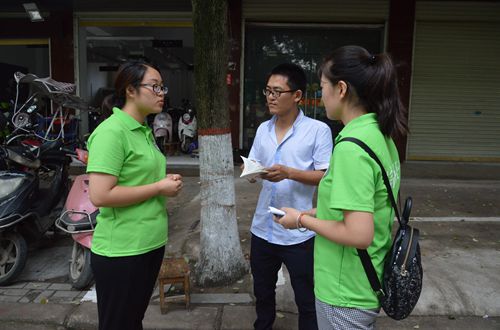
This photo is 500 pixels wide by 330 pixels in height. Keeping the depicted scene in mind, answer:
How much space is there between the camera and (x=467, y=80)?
9680 mm

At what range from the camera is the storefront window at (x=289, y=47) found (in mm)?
9617

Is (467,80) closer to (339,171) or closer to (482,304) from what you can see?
(482,304)

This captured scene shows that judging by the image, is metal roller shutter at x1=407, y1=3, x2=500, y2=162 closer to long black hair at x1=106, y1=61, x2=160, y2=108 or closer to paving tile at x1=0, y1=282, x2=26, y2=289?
paving tile at x1=0, y1=282, x2=26, y2=289

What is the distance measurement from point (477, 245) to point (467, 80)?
Result: 5943 millimetres

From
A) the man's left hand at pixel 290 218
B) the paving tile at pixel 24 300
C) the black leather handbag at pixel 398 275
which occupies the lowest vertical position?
the paving tile at pixel 24 300

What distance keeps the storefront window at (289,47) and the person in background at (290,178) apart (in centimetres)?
700

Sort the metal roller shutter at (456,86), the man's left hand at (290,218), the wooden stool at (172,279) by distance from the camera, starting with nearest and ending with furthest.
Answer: the man's left hand at (290,218)
the wooden stool at (172,279)
the metal roller shutter at (456,86)

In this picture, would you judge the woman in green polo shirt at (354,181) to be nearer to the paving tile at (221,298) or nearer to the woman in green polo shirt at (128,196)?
the woman in green polo shirt at (128,196)

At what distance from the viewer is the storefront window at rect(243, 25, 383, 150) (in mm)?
9617

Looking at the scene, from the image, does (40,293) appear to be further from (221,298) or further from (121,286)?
(121,286)

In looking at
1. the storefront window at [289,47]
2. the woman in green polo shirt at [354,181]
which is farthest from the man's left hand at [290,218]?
the storefront window at [289,47]

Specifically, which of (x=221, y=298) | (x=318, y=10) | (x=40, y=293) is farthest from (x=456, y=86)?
(x=40, y=293)

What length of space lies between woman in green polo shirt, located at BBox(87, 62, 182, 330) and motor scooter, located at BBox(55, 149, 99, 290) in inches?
71.5

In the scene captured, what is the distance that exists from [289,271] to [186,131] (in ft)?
24.6
